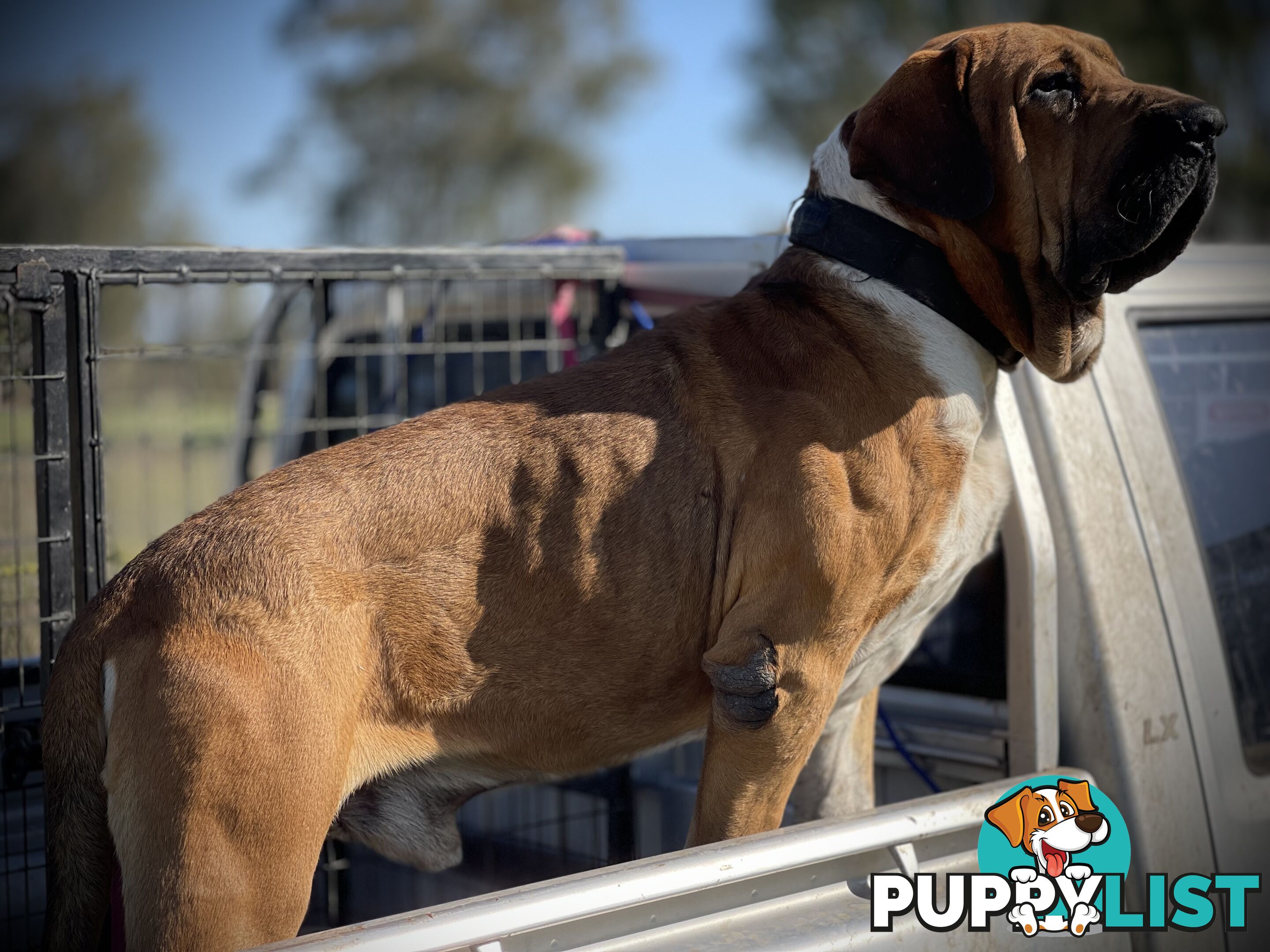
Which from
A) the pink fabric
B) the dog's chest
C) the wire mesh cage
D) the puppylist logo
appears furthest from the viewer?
the pink fabric

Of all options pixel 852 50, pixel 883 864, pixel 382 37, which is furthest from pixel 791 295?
pixel 382 37

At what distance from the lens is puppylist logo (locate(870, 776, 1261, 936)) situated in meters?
2.08

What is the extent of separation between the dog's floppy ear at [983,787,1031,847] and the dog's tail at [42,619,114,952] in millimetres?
1578

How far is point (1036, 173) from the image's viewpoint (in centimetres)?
230

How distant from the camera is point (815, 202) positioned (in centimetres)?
250

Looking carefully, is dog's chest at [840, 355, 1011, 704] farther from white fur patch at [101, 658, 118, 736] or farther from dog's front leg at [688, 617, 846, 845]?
white fur patch at [101, 658, 118, 736]

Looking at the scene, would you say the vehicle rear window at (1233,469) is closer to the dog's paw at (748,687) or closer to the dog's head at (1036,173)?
the dog's head at (1036,173)

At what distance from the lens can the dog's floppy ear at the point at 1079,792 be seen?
91.3 inches

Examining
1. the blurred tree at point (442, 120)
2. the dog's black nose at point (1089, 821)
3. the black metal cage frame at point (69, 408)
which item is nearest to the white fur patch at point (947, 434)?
the dog's black nose at point (1089, 821)

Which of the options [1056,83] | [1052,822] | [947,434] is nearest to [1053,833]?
[1052,822]

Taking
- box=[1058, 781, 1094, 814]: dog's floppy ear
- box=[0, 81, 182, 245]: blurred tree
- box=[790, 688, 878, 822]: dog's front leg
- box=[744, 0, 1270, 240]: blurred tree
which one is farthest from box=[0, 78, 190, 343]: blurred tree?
box=[1058, 781, 1094, 814]: dog's floppy ear

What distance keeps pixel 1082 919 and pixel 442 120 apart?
43.9 meters

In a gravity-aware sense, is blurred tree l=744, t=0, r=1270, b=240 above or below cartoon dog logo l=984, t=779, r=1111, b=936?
above

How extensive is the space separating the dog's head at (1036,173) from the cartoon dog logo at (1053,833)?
2.80 ft
